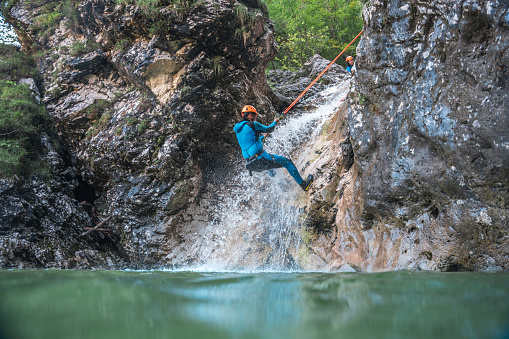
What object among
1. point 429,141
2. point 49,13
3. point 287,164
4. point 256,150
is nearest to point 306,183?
point 287,164

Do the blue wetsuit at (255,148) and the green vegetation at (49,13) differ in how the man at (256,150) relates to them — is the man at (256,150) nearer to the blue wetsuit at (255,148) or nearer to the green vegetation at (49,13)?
the blue wetsuit at (255,148)

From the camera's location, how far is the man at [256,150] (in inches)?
286

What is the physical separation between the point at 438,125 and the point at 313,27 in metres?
12.6

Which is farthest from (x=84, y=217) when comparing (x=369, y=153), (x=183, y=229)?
(x=369, y=153)

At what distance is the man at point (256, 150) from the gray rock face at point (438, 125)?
5.44ft

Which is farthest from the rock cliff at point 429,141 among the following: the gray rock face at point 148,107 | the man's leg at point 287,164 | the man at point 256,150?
the gray rock face at point 148,107

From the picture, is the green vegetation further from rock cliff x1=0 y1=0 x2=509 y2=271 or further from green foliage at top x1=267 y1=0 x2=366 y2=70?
green foliage at top x1=267 y1=0 x2=366 y2=70

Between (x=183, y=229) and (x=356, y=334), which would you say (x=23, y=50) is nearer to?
(x=183, y=229)

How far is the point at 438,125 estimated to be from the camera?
4824mm

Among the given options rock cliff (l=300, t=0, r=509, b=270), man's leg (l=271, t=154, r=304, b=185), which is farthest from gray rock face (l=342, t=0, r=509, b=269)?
man's leg (l=271, t=154, r=304, b=185)

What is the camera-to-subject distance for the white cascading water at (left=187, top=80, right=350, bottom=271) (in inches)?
290

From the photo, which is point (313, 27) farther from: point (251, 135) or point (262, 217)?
point (262, 217)

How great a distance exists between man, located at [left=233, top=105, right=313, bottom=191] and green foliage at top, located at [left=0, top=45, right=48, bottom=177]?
646 centimetres

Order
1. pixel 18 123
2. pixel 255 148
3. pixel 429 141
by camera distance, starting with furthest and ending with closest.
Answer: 1. pixel 18 123
2. pixel 255 148
3. pixel 429 141
